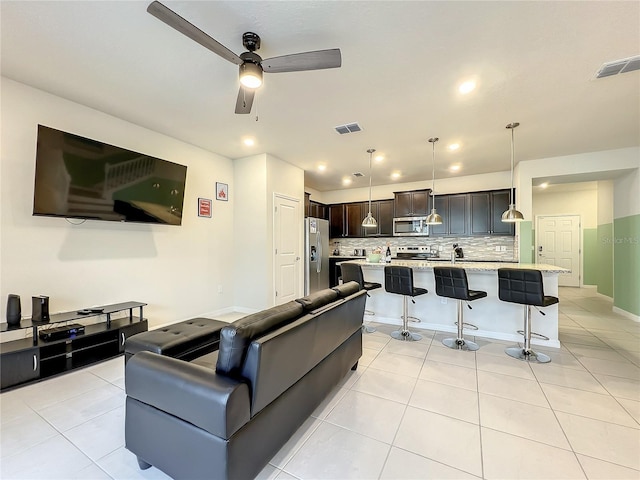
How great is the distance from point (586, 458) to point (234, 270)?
15.9 feet

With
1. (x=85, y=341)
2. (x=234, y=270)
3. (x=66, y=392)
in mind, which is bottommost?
(x=66, y=392)

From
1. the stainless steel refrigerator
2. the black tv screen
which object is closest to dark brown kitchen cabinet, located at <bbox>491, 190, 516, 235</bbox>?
the stainless steel refrigerator

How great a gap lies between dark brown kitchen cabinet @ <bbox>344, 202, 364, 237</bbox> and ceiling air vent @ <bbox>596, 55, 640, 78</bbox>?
507cm

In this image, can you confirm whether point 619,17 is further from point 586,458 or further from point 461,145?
point 586,458

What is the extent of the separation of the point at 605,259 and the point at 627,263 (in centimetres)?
175

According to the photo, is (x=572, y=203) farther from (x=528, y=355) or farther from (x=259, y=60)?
(x=259, y=60)

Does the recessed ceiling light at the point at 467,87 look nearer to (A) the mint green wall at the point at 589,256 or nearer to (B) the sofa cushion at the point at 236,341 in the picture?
(B) the sofa cushion at the point at 236,341

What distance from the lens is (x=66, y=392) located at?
2.40 meters

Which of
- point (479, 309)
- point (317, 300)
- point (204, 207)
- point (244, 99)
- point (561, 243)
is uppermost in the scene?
point (244, 99)

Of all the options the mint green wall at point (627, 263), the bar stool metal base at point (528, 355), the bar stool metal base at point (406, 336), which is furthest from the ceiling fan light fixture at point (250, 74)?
the mint green wall at point (627, 263)

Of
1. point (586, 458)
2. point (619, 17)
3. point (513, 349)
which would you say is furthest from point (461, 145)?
point (586, 458)

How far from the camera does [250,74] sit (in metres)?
2.10

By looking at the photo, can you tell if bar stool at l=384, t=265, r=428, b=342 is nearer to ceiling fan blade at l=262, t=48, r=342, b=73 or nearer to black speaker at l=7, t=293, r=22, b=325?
ceiling fan blade at l=262, t=48, r=342, b=73

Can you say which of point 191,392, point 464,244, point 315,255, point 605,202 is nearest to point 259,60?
point 191,392
